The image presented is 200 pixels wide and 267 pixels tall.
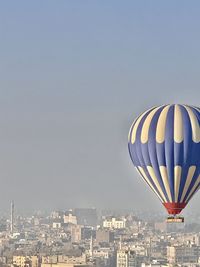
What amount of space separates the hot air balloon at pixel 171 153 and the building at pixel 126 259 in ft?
138

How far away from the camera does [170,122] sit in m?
25.9

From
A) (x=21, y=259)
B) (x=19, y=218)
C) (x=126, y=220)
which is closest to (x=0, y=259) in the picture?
(x=21, y=259)

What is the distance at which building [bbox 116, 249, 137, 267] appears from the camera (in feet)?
223

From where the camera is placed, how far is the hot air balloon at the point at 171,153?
25.7m

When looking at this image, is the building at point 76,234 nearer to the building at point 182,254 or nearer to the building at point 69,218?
the building at point 69,218

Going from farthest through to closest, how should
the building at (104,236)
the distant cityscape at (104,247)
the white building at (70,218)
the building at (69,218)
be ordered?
the building at (69,218)
the white building at (70,218)
the building at (104,236)
the distant cityscape at (104,247)

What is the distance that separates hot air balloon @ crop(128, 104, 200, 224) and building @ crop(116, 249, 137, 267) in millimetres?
41987

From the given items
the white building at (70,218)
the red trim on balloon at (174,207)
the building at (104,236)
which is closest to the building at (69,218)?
the white building at (70,218)

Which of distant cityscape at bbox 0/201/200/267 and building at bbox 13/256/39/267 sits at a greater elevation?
distant cityscape at bbox 0/201/200/267

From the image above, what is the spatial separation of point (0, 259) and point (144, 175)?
41858 mm

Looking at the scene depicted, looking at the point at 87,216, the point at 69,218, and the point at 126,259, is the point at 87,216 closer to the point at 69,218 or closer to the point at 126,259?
the point at 69,218

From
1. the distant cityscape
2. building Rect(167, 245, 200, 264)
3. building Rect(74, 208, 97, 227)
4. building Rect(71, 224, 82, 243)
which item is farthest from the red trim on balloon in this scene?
building Rect(74, 208, 97, 227)

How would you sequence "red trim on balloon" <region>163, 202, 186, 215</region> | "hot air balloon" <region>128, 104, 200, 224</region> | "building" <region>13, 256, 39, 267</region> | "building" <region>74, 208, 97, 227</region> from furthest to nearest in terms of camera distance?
"building" <region>74, 208, 97, 227</region>, "building" <region>13, 256, 39, 267</region>, "hot air balloon" <region>128, 104, 200, 224</region>, "red trim on balloon" <region>163, 202, 186, 215</region>

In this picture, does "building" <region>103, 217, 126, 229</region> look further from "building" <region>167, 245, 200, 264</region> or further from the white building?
"building" <region>167, 245, 200, 264</region>
